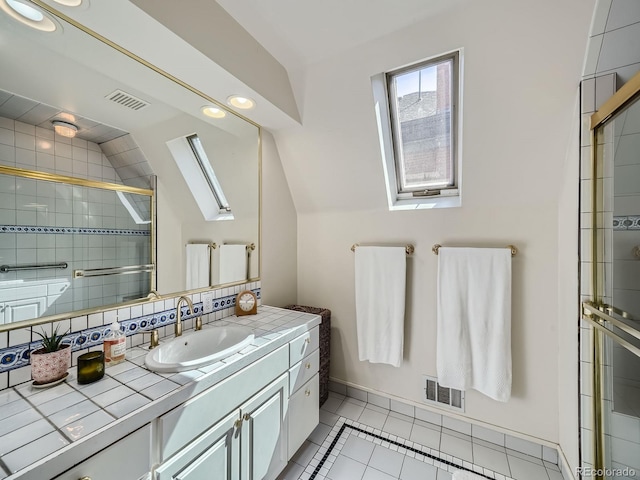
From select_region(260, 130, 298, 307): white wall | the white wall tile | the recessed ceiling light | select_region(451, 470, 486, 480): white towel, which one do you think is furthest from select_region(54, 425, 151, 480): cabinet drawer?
the white wall tile

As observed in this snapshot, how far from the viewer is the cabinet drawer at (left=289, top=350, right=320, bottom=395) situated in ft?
4.82

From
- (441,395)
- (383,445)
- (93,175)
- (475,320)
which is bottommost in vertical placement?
(383,445)

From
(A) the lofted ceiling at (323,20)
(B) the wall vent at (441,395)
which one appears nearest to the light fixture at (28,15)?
(A) the lofted ceiling at (323,20)

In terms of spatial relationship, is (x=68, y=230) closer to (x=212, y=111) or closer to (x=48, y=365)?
(x=48, y=365)

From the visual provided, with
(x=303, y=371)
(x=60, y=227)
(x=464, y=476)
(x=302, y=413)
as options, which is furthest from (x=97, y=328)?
(x=464, y=476)

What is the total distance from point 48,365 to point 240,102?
147 cm

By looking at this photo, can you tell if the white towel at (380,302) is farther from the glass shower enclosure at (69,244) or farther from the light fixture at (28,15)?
the light fixture at (28,15)

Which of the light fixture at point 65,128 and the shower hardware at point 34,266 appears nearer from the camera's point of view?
the shower hardware at point 34,266

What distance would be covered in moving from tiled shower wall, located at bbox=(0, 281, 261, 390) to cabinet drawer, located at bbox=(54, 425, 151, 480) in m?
0.51

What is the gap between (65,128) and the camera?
3.46 ft

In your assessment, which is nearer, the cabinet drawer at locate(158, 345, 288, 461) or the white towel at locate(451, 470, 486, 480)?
the cabinet drawer at locate(158, 345, 288, 461)

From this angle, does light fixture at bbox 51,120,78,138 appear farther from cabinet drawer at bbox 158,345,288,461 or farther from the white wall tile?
the white wall tile

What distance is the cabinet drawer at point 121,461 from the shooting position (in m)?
0.66

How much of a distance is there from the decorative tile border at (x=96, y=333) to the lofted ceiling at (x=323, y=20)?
148 centimetres
